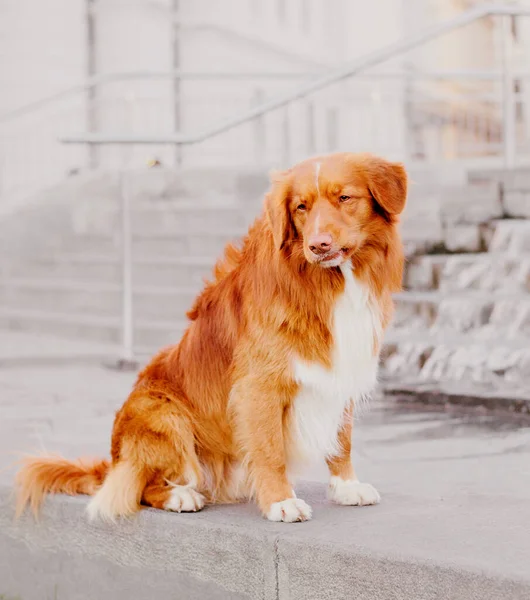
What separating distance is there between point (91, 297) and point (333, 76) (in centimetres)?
259

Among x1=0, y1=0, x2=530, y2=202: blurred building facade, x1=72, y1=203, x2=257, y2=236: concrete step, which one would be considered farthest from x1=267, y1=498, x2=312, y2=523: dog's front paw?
x1=0, y1=0, x2=530, y2=202: blurred building facade

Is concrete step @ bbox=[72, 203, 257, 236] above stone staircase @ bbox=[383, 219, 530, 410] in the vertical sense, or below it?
above

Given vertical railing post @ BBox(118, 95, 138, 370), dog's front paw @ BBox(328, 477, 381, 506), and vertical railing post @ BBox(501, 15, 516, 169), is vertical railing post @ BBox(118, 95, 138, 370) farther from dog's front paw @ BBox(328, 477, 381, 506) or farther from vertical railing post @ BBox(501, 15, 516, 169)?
dog's front paw @ BBox(328, 477, 381, 506)

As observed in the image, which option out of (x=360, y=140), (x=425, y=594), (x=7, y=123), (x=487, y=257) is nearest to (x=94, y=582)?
(x=425, y=594)

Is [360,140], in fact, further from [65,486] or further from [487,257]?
[65,486]

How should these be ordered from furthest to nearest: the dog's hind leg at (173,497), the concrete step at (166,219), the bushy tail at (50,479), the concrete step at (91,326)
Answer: the concrete step at (166,219) → the concrete step at (91,326) → the bushy tail at (50,479) → the dog's hind leg at (173,497)

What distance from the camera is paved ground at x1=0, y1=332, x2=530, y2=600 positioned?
218 centimetres

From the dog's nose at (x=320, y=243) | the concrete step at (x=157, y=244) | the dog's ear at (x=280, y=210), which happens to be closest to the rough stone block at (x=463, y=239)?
the concrete step at (x=157, y=244)

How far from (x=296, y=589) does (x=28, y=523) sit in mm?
937

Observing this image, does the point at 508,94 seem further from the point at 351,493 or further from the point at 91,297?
the point at 351,493

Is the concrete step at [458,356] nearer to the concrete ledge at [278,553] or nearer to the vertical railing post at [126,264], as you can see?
the vertical railing post at [126,264]

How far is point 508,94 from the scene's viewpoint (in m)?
6.60

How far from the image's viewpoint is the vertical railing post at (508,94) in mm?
6430

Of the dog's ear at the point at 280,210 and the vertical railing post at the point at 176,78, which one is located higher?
Result: the vertical railing post at the point at 176,78
